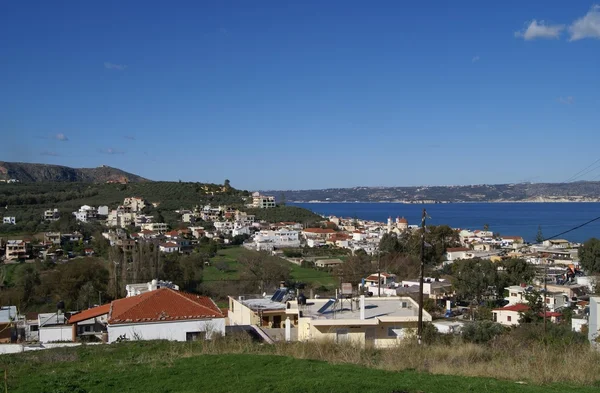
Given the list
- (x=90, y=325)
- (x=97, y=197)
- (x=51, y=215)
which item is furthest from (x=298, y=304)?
(x=97, y=197)

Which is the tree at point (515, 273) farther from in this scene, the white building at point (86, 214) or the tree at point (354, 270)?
the white building at point (86, 214)

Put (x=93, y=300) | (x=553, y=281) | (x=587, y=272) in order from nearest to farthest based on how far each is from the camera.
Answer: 1. (x=93, y=300)
2. (x=553, y=281)
3. (x=587, y=272)

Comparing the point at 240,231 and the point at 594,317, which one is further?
the point at 240,231

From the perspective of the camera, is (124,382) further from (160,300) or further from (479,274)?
(479,274)

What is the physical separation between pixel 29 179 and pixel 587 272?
11190cm

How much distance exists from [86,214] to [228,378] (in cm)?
6850

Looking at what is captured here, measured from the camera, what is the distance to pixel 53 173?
127 m

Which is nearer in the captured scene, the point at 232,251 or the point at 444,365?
the point at 444,365

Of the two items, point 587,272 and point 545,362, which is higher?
point 545,362

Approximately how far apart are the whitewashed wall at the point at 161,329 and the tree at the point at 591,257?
32410 mm

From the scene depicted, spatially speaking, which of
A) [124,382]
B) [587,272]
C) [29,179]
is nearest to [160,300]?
[124,382]

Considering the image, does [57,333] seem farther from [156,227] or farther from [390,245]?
[156,227]

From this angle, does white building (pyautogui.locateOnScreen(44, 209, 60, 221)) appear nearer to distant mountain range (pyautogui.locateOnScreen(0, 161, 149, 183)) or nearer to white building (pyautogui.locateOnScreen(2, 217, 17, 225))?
white building (pyautogui.locateOnScreen(2, 217, 17, 225))

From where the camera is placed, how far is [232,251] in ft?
171
